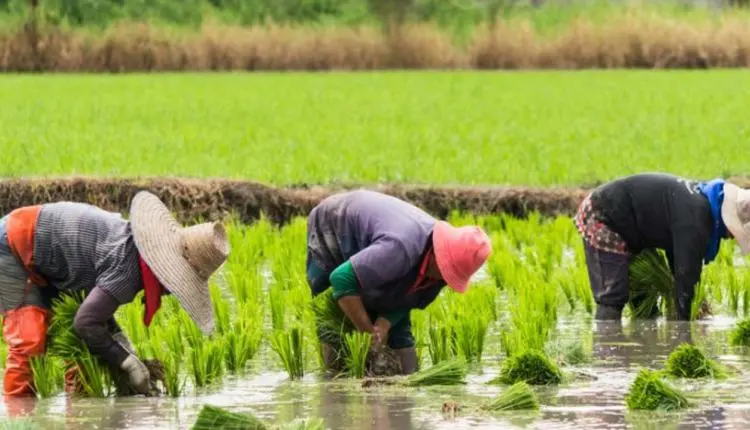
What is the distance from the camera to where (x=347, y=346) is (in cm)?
664

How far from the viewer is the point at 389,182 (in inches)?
481

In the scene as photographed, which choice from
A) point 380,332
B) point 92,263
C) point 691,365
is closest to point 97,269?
point 92,263

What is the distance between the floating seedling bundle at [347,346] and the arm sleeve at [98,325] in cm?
88

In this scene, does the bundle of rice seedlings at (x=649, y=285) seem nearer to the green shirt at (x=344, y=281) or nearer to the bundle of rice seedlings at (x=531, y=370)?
the bundle of rice seedlings at (x=531, y=370)

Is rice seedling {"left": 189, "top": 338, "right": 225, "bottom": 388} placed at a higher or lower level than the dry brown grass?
lower

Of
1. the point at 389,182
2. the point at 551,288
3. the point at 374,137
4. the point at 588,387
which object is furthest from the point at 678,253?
the point at 374,137

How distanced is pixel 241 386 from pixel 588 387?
4.11 feet

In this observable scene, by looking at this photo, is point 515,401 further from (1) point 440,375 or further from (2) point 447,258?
(2) point 447,258

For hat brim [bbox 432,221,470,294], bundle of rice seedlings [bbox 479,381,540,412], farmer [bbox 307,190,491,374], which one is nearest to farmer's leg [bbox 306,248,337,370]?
farmer [bbox 307,190,491,374]

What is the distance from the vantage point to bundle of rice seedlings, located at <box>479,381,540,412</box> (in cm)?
582

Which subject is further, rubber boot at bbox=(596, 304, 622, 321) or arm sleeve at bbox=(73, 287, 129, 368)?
rubber boot at bbox=(596, 304, 622, 321)

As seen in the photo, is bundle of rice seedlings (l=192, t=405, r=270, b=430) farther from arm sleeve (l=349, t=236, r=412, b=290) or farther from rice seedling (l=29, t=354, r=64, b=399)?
arm sleeve (l=349, t=236, r=412, b=290)

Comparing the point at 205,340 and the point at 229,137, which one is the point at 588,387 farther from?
the point at 229,137

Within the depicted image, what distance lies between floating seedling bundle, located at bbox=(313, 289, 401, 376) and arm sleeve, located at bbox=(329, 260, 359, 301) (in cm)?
16
